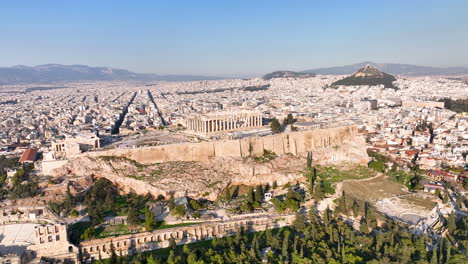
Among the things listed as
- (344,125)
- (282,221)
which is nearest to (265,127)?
(344,125)

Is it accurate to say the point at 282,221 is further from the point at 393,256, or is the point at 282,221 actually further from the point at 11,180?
the point at 11,180

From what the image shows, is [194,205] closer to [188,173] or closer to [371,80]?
[188,173]

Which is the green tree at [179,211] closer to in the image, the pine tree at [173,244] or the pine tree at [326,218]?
the pine tree at [173,244]

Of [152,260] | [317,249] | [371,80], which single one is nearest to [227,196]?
[317,249]

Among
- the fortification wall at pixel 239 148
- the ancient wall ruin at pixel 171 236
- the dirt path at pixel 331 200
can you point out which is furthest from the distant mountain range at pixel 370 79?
the ancient wall ruin at pixel 171 236

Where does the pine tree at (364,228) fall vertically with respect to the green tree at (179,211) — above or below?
below
